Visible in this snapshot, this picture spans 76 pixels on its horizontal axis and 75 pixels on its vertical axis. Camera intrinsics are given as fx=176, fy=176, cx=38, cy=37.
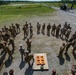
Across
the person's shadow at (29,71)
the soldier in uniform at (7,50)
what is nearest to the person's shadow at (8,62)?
the soldier in uniform at (7,50)

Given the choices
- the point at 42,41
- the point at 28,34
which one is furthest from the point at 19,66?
the point at 28,34

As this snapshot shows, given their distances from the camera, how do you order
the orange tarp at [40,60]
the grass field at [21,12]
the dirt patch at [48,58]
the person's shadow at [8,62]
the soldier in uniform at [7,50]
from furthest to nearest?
the grass field at [21,12] → the soldier in uniform at [7,50] → the person's shadow at [8,62] → the orange tarp at [40,60] → the dirt patch at [48,58]

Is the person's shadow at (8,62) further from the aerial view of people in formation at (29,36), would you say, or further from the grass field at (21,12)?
the grass field at (21,12)

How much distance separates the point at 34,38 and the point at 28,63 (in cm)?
901

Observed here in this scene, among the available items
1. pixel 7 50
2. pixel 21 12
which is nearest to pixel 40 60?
pixel 7 50

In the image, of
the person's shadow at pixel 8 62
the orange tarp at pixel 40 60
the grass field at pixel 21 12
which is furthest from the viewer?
the grass field at pixel 21 12

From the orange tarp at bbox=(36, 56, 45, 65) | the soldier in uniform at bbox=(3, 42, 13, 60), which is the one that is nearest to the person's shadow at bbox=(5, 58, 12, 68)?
the soldier in uniform at bbox=(3, 42, 13, 60)

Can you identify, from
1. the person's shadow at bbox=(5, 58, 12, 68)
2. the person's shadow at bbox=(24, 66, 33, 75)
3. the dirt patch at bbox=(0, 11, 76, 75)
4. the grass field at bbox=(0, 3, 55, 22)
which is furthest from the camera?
the grass field at bbox=(0, 3, 55, 22)

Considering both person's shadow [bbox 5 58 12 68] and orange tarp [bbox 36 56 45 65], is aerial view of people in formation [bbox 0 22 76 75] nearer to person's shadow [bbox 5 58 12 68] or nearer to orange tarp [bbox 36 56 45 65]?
person's shadow [bbox 5 58 12 68]

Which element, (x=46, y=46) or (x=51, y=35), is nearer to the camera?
(x=46, y=46)

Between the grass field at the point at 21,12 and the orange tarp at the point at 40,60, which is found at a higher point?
the orange tarp at the point at 40,60

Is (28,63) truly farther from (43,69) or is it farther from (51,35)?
(51,35)

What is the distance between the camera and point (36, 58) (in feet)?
59.6

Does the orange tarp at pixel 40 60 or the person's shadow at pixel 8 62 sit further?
the person's shadow at pixel 8 62
